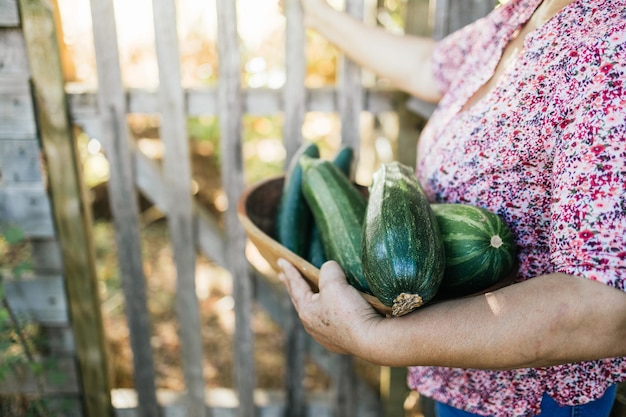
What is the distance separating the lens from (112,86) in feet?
6.81

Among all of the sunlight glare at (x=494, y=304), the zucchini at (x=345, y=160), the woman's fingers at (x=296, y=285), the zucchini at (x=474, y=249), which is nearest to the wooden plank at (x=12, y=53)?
the zucchini at (x=345, y=160)

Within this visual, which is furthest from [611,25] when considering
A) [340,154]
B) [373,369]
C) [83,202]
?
[373,369]

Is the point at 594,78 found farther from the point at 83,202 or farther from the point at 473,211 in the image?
the point at 83,202

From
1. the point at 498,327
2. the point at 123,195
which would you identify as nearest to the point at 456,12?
the point at 498,327

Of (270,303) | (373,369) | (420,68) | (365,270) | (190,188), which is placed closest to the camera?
(365,270)

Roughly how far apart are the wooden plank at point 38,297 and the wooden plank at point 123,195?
28 centimetres

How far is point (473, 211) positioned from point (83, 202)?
65.3 inches

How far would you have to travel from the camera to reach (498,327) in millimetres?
1088

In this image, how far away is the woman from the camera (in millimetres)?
1008

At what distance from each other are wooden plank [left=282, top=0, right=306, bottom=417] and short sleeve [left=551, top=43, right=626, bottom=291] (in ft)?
3.92

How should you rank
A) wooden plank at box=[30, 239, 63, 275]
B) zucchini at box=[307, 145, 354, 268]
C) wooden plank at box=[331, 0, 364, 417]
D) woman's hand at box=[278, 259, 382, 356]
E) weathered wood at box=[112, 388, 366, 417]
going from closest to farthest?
woman's hand at box=[278, 259, 382, 356] → zucchini at box=[307, 145, 354, 268] → wooden plank at box=[331, 0, 364, 417] → wooden plank at box=[30, 239, 63, 275] → weathered wood at box=[112, 388, 366, 417]

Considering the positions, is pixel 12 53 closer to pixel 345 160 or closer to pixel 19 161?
pixel 19 161

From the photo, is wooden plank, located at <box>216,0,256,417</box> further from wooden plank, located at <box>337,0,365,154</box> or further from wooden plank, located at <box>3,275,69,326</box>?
wooden plank, located at <box>3,275,69,326</box>

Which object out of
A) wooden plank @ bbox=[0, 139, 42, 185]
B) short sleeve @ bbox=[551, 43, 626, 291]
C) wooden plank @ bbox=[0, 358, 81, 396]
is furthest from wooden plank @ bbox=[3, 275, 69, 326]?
short sleeve @ bbox=[551, 43, 626, 291]
